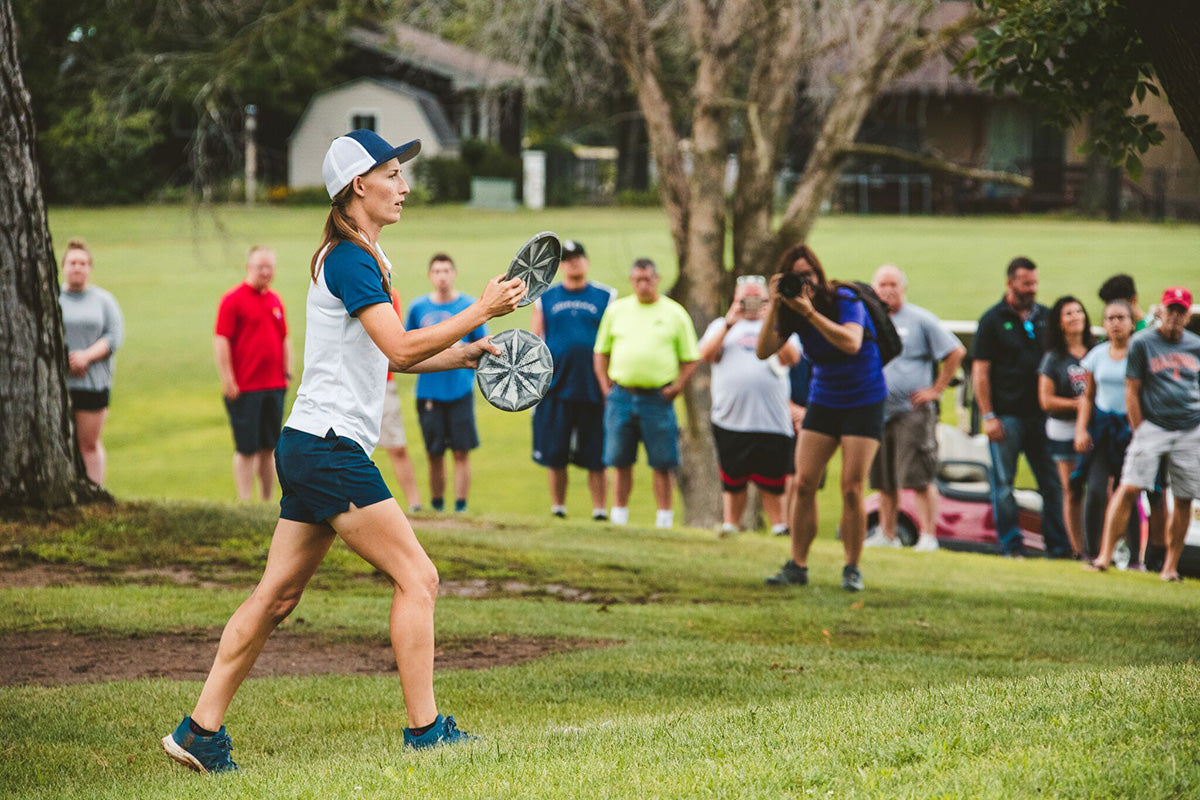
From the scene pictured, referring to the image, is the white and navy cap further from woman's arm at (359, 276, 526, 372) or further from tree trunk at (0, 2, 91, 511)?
tree trunk at (0, 2, 91, 511)

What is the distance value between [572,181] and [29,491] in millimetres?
45796

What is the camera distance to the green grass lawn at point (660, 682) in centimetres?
421

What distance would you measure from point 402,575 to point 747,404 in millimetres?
7459

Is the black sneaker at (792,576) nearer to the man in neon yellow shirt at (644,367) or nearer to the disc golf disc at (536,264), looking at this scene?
the man in neon yellow shirt at (644,367)

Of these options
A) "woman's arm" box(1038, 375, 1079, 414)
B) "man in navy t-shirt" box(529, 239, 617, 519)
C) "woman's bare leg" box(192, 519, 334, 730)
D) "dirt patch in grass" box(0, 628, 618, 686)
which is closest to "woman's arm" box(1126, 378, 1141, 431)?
"woman's arm" box(1038, 375, 1079, 414)

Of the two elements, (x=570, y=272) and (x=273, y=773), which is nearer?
(x=273, y=773)

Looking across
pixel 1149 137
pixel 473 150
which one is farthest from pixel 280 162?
pixel 1149 137

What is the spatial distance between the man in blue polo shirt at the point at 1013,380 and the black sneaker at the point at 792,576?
354 cm

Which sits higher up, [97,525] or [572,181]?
[572,181]

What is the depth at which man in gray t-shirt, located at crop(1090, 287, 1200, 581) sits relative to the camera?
10.3 meters

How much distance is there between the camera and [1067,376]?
39.1ft

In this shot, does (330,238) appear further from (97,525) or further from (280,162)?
(280,162)

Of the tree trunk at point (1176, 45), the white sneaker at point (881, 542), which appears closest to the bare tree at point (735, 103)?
the white sneaker at point (881, 542)

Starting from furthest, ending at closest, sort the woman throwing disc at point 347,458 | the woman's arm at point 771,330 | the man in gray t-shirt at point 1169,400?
1. the man in gray t-shirt at point 1169,400
2. the woman's arm at point 771,330
3. the woman throwing disc at point 347,458
